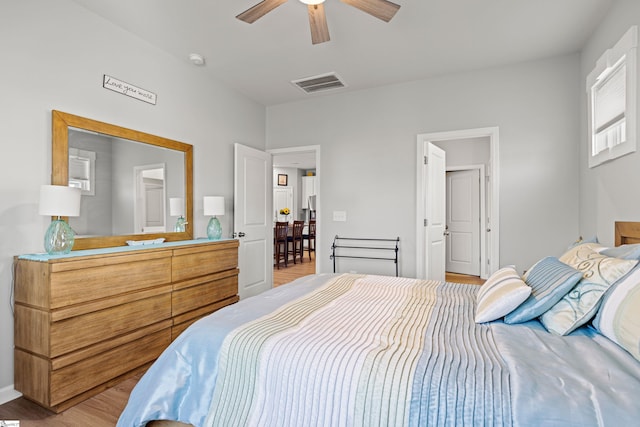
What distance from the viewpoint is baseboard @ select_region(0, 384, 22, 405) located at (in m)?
1.92

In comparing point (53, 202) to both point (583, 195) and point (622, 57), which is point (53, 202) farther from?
point (583, 195)

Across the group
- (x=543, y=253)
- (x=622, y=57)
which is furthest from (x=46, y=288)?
(x=543, y=253)

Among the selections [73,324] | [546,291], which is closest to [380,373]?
[546,291]

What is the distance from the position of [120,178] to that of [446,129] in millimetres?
3279

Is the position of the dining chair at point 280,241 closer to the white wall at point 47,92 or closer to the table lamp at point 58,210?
the white wall at point 47,92

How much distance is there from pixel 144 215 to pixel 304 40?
211cm

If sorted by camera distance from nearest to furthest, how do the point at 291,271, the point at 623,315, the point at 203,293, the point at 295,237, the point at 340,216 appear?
the point at 623,315 < the point at 203,293 < the point at 340,216 < the point at 291,271 < the point at 295,237

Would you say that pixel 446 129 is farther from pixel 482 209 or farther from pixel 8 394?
pixel 8 394

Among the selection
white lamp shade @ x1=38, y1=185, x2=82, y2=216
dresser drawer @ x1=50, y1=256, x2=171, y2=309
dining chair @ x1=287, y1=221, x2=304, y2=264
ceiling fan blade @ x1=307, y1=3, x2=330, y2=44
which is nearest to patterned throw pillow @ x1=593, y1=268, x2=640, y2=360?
ceiling fan blade @ x1=307, y1=3, x2=330, y2=44

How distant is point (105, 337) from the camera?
208 centimetres

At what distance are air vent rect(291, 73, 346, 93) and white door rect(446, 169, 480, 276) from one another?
3130mm

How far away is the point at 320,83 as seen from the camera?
3.72 meters

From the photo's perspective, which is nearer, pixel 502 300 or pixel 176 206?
pixel 502 300

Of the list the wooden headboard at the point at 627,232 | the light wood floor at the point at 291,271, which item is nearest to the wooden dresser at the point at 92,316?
the light wood floor at the point at 291,271
